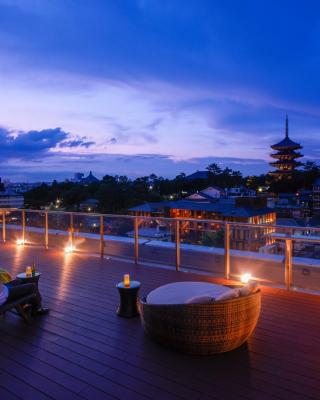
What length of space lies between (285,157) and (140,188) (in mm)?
39249

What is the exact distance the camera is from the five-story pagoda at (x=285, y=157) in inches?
2534

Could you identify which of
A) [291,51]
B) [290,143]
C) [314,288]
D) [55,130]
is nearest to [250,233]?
[314,288]

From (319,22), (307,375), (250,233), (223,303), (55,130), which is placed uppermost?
(319,22)

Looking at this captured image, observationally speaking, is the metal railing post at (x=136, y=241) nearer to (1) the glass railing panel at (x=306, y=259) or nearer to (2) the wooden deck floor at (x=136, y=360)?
(2) the wooden deck floor at (x=136, y=360)

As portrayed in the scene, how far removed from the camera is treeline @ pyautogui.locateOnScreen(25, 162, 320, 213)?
30.2 metres

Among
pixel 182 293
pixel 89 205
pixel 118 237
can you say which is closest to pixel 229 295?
pixel 182 293

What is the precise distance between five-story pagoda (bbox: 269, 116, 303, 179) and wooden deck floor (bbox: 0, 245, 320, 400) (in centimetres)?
6413

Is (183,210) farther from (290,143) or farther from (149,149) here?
(290,143)

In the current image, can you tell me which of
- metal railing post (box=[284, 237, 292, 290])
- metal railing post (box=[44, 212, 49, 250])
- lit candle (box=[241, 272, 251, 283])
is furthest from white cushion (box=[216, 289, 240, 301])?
metal railing post (box=[44, 212, 49, 250])

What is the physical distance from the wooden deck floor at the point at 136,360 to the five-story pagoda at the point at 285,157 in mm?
64132

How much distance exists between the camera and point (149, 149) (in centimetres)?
3378

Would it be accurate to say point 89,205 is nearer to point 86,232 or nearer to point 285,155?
point 86,232

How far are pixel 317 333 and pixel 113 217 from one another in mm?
4583

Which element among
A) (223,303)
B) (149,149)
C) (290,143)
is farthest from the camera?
(290,143)
